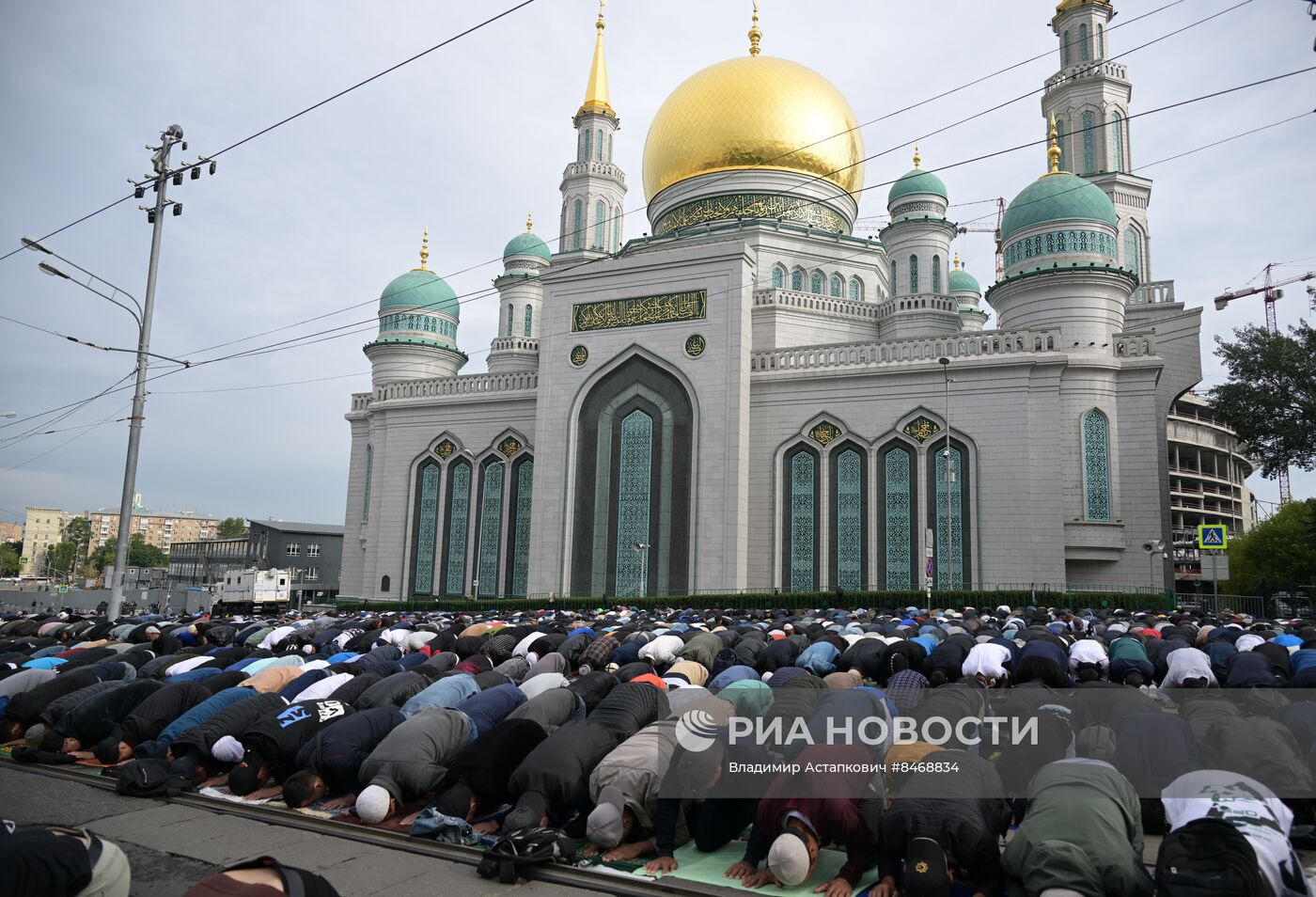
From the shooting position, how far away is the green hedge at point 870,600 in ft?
61.3

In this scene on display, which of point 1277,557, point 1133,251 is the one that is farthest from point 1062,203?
point 1277,557

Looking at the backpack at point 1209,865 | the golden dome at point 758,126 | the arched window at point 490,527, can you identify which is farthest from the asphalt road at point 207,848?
the golden dome at point 758,126

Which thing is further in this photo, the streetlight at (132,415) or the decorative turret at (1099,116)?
the decorative turret at (1099,116)

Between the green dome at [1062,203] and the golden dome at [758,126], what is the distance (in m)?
6.23

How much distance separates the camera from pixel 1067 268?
853 inches

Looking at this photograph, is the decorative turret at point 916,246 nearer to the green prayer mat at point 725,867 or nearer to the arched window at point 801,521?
the arched window at point 801,521

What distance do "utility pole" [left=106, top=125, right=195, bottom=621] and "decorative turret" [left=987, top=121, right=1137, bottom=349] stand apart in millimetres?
18268

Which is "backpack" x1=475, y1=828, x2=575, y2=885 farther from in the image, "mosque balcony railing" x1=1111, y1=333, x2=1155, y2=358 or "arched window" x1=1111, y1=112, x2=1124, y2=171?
"arched window" x1=1111, y1=112, x2=1124, y2=171

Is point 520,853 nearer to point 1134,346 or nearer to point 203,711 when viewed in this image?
point 203,711

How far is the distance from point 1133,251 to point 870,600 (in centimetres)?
1428

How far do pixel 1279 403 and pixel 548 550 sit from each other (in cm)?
2081

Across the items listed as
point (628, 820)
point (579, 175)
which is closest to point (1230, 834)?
point (628, 820)

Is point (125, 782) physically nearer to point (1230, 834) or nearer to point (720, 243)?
point (1230, 834)

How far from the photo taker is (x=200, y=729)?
673 centimetres
